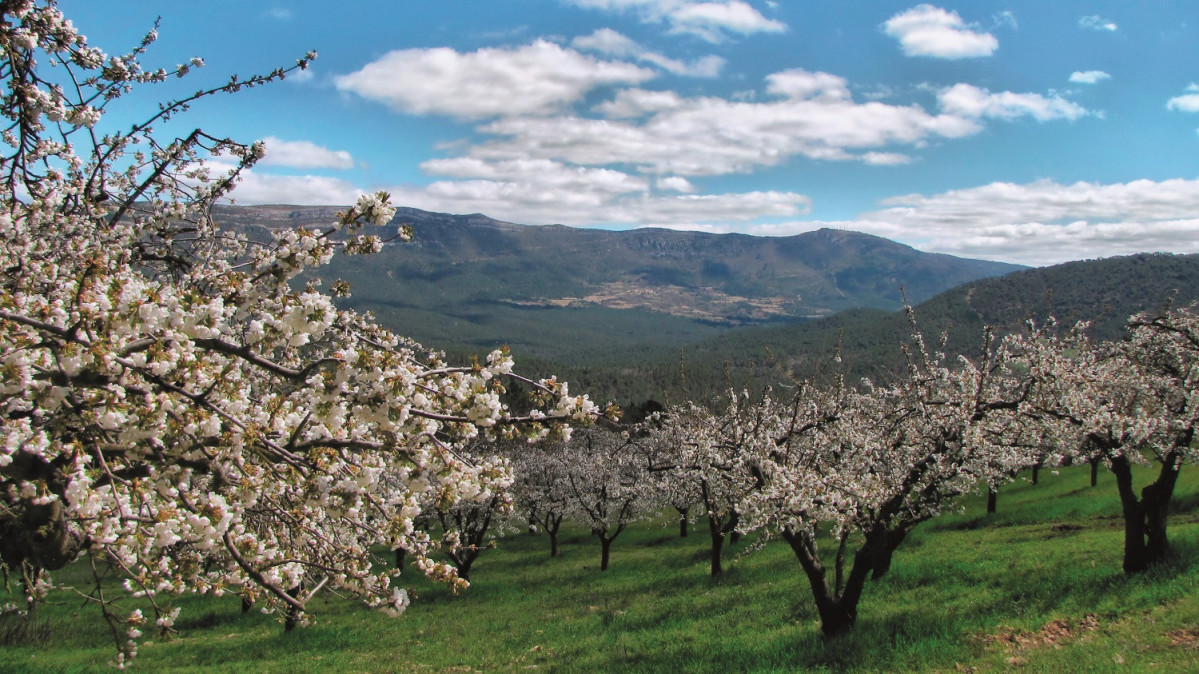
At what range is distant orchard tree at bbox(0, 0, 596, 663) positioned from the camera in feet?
13.9

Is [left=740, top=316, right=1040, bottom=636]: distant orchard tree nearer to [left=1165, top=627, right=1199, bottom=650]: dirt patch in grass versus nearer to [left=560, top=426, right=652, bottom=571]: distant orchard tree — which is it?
[left=1165, top=627, right=1199, bottom=650]: dirt patch in grass

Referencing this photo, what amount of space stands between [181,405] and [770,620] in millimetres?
16348

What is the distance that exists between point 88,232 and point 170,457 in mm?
3700

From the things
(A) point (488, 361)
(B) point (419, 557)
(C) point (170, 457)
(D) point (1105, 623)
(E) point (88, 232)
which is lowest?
(D) point (1105, 623)

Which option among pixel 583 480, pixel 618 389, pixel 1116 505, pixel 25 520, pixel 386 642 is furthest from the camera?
pixel 618 389

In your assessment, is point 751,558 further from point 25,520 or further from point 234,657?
point 25,520

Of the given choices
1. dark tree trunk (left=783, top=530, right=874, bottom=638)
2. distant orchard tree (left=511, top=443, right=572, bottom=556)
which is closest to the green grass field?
dark tree trunk (left=783, top=530, right=874, bottom=638)

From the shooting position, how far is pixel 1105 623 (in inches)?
463

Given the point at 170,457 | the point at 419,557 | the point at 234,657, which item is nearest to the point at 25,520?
the point at 170,457

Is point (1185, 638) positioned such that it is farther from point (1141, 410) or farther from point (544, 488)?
point (544, 488)

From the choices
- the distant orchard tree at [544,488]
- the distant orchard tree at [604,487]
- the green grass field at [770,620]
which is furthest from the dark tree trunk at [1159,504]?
the distant orchard tree at [544,488]

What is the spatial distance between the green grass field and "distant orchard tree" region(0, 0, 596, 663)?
33.7 inches

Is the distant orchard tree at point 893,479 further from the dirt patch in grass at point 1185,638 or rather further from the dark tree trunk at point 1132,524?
the dirt patch in grass at point 1185,638

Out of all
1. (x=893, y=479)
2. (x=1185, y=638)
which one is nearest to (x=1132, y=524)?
(x=1185, y=638)
